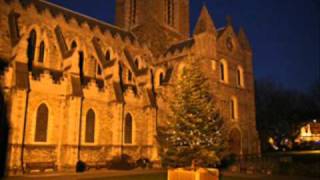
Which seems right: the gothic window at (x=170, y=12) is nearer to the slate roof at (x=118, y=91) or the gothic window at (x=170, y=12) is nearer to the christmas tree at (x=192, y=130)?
A: the slate roof at (x=118, y=91)

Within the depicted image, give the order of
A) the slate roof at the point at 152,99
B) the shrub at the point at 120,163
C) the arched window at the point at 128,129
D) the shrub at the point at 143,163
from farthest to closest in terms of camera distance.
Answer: the slate roof at the point at 152,99
the arched window at the point at 128,129
the shrub at the point at 143,163
the shrub at the point at 120,163

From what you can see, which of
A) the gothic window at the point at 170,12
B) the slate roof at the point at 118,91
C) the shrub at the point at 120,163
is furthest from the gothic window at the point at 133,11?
the shrub at the point at 120,163

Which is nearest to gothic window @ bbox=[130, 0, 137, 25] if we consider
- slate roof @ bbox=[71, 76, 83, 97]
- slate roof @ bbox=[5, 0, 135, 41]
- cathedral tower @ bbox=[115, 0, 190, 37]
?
cathedral tower @ bbox=[115, 0, 190, 37]

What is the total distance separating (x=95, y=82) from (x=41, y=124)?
6279 millimetres

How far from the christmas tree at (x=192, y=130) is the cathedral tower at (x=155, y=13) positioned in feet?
82.6

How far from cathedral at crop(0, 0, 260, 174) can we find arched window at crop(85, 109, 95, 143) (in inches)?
4.1

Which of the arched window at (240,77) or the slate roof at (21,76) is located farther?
the arched window at (240,77)

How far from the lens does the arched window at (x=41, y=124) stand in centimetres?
2453

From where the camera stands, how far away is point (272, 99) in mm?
62312

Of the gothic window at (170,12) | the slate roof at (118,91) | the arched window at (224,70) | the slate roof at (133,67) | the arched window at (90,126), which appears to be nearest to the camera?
the arched window at (90,126)

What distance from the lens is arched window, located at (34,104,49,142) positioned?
24.5 meters

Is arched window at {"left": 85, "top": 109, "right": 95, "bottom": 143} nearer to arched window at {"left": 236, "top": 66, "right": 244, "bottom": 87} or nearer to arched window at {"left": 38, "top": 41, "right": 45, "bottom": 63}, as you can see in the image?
arched window at {"left": 38, "top": 41, "right": 45, "bottom": 63}

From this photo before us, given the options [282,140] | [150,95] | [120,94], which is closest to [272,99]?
[282,140]

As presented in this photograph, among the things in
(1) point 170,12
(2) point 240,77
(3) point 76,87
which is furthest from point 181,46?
(3) point 76,87
